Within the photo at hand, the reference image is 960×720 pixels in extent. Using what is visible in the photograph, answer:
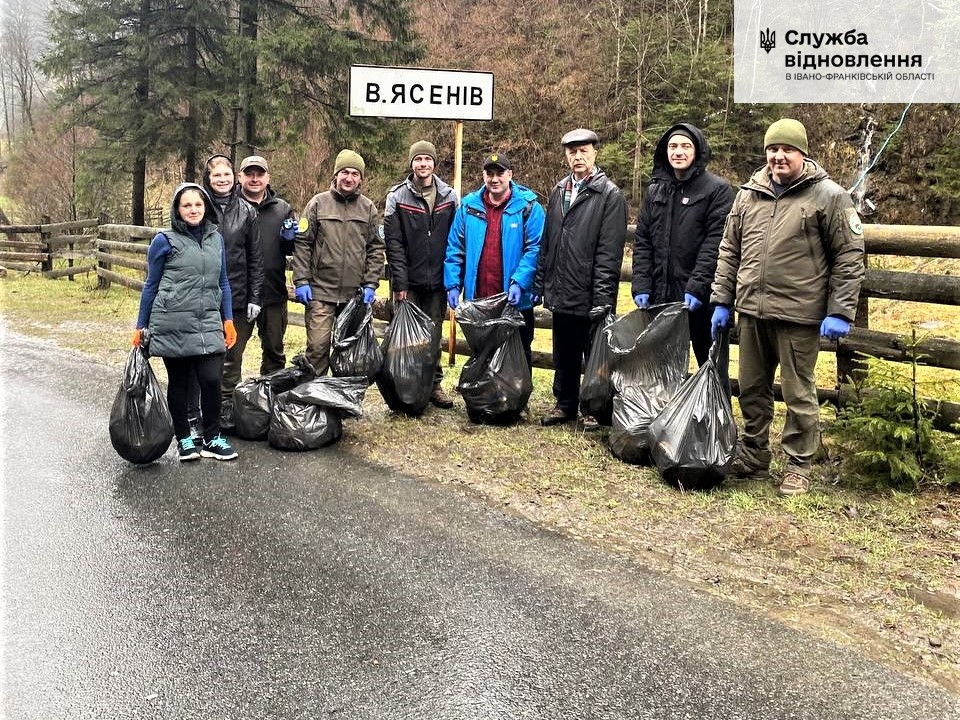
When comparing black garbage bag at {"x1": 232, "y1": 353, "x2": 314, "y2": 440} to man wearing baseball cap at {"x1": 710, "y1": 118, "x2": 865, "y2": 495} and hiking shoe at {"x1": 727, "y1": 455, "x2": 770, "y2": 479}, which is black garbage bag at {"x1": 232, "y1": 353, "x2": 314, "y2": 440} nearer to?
man wearing baseball cap at {"x1": 710, "y1": 118, "x2": 865, "y2": 495}

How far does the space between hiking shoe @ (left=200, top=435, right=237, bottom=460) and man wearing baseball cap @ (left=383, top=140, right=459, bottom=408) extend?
174cm

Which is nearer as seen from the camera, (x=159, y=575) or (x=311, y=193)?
(x=159, y=575)

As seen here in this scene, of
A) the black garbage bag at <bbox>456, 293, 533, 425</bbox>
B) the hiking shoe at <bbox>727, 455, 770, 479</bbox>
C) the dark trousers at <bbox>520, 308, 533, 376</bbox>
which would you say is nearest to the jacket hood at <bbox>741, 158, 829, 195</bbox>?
the hiking shoe at <bbox>727, 455, 770, 479</bbox>

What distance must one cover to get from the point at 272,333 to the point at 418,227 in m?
1.43

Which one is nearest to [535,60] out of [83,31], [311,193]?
[311,193]

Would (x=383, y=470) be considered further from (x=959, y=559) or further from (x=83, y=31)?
(x=83, y=31)

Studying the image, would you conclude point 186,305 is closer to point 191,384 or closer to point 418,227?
point 191,384

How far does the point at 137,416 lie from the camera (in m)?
4.68

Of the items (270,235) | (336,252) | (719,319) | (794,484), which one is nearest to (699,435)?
(794,484)

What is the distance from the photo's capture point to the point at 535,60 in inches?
949

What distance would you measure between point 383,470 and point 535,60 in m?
21.8

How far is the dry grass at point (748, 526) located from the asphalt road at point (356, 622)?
20cm

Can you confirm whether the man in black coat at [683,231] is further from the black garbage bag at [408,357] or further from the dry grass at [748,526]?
the black garbage bag at [408,357]

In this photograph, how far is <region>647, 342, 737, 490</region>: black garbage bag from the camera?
4.40m
